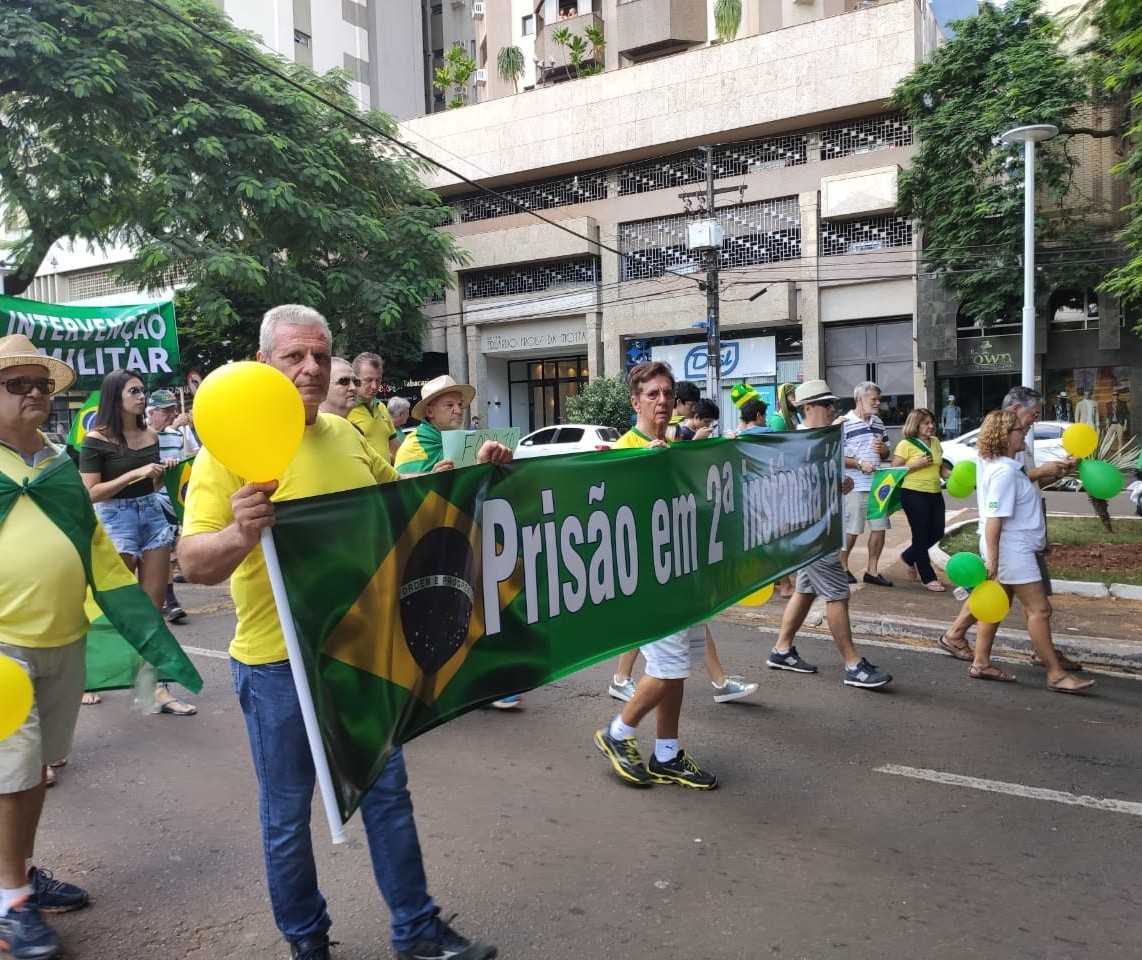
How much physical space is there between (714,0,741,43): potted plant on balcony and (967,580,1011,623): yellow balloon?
2946cm

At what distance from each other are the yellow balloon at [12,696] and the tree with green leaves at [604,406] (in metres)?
24.8

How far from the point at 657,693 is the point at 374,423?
10.1ft

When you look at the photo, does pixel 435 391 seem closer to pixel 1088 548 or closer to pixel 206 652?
pixel 206 652

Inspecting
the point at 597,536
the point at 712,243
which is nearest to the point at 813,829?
the point at 597,536

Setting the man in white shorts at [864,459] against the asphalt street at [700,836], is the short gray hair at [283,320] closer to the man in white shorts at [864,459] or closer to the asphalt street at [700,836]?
the asphalt street at [700,836]

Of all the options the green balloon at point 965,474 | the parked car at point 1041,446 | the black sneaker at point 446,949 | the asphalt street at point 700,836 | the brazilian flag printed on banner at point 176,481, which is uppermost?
the brazilian flag printed on banner at point 176,481

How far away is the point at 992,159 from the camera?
22703 mm

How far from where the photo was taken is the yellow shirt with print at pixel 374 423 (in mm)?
6023

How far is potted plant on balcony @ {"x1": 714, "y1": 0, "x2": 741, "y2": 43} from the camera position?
30.3m

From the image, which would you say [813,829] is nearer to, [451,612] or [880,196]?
[451,612]

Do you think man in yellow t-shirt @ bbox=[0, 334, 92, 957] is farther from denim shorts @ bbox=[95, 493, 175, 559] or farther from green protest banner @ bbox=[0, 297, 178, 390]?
green protest banner @ bbox=[0, 297, 178, 390]

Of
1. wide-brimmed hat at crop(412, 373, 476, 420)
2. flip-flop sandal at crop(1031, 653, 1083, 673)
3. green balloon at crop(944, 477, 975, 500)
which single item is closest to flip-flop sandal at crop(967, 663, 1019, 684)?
flip-flop sandal at crop(1031, 653, 1083, 673)

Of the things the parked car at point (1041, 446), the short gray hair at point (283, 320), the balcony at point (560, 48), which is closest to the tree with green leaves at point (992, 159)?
the parked car at point (1041, 446)

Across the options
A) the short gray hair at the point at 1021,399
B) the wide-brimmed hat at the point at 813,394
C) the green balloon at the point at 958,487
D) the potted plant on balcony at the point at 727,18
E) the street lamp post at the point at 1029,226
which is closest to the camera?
the short gray hair at the point at 1021,399
